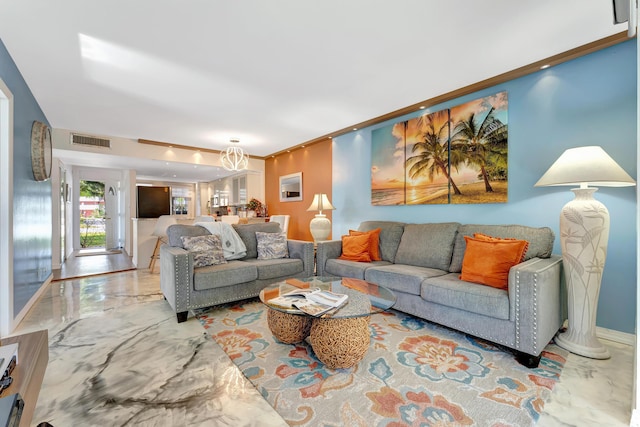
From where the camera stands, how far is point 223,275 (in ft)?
9.27

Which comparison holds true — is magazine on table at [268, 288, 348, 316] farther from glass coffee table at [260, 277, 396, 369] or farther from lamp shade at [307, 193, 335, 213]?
lamp shade at [307, 193, 335, 213]

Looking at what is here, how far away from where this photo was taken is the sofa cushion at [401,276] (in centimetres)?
255

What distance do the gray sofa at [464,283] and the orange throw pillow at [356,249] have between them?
0.12m

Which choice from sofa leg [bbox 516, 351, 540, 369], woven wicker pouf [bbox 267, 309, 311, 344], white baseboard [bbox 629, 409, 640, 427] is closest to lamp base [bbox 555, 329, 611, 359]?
sofa leg [bbox 516, 351, 540, 369]

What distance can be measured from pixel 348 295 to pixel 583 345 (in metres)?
1.75

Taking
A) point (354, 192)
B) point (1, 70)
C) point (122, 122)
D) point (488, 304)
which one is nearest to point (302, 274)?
point (354, 192)

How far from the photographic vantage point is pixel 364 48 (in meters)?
2.41

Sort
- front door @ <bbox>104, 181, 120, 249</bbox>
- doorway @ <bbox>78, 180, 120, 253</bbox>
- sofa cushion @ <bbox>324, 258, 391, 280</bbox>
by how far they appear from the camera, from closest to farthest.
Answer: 1. sofa cushion @ <bbox>324, 258, 391, 280</bbox>
2. doorway @ <bbox>78, 180, 120, 253</bbox>
3. front door @ <bbox>104, 181, 120, 249</bbox>

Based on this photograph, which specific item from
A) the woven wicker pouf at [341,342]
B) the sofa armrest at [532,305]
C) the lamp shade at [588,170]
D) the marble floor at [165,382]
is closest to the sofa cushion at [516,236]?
the sofa armrest at [532,305]

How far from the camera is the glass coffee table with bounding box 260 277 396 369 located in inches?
69.6

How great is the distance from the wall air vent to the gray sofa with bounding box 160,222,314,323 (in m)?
3.04

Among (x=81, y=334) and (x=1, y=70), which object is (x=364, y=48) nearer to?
(x=1, y=70)

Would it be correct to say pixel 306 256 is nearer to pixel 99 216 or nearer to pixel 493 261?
pixel 493 261

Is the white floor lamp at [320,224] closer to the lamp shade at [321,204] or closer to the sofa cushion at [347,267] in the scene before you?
the lamp shade at [321,204]
